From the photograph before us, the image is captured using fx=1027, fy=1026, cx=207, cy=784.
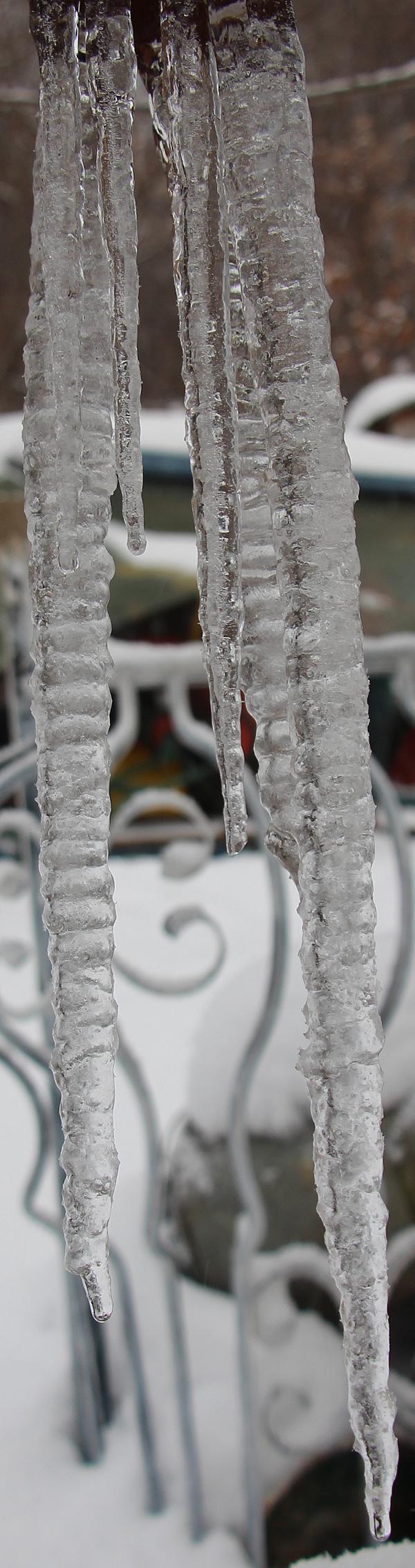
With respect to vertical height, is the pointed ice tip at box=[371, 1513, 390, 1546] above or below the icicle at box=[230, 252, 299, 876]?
below

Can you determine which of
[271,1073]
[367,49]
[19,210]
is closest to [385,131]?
[367,49]

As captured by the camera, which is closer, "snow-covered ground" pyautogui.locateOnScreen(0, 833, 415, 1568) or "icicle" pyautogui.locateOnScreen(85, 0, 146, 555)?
"icicle" pyautogui.locateOnScreen(85, 0, 146, 555)

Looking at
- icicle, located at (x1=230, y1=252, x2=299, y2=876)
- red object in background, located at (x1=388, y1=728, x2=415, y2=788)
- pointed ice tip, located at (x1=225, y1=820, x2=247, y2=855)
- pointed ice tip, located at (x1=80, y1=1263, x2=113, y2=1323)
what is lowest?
pointed ice tip, located at (x1=80, y1=1263, x2=113, y2=1323)

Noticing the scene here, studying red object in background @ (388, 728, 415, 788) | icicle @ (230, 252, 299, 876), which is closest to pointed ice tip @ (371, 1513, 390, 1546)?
icicle @ (230, 252, 299, 876)

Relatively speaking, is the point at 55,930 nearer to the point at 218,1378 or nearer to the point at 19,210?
the point at 218,1378

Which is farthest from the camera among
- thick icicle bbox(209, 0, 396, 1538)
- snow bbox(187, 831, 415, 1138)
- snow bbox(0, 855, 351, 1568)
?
snow bbox(187, 831, 415, 1138)

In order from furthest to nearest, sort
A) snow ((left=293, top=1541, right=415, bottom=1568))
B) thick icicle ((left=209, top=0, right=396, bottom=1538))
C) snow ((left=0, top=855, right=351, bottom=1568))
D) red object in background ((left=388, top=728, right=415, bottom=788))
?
red object in background ((left=388, top=728, right=415, bottom=788)), snow ((left=0, top=855, right=351, bottom=1568)), snow ((left=293, top=1541, right=415, bottom=1568)), thick icicle ((left=209, top=0, right=396, bottom=1538))

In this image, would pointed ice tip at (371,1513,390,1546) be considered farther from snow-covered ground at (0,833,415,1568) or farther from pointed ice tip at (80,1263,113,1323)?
snow-covered ground at (0,833,415,1568)
